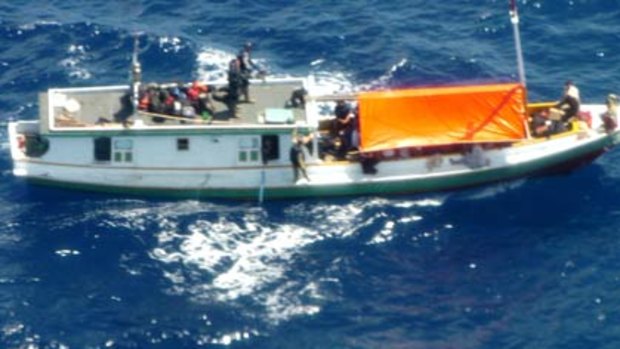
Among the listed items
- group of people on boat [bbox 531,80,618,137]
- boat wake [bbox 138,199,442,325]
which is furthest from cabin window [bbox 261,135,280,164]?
group of people on boat [bbox 531,80,618,137]

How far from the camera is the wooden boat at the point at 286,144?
49.2m

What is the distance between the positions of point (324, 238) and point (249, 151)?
5667 millimetres

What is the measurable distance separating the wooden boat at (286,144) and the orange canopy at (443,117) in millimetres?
47

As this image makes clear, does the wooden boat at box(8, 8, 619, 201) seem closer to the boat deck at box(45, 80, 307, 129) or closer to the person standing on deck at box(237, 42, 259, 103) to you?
the boat deck at box(45, 80, 307, 129)

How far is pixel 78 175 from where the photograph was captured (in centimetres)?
5066

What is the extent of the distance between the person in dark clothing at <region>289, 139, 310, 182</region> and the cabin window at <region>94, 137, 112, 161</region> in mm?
8702

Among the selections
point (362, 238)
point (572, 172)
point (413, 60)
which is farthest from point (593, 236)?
point (413, 60)

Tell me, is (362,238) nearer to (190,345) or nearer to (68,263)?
(190,345)

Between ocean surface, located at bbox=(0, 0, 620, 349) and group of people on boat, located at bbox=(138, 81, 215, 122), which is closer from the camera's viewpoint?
ocean surface, located at bbox=(0, 0, 620, 349)

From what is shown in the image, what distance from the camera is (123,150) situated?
49938 mm

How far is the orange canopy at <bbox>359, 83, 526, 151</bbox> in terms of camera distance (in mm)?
49094

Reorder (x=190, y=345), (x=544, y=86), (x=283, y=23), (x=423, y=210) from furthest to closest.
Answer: (x=283, y=23)
(x=544, y=86)
(x=423, y=210)
(x=190, y=345)

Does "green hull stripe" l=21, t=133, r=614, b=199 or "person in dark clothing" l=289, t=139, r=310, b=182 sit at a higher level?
"person in dark clothing" l=289, t=139, r=310, b=182

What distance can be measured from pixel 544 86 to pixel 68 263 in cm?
2722
